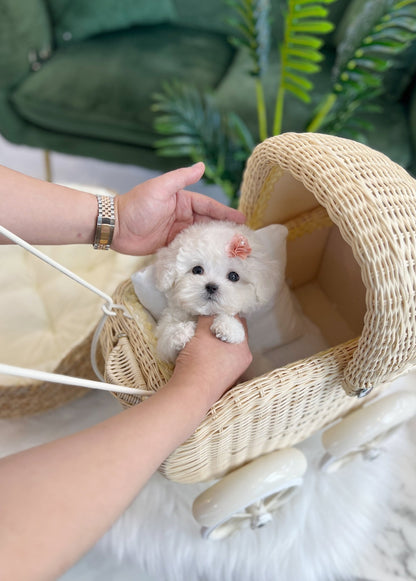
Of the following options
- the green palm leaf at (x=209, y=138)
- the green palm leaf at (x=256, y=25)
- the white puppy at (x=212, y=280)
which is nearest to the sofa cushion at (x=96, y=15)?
the green palm leaf at (x=209, y=138)

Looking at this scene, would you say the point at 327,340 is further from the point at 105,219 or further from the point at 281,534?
the point at 105,219

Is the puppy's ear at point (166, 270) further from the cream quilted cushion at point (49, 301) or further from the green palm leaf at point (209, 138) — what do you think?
the green palm leaf at point (209, 138)

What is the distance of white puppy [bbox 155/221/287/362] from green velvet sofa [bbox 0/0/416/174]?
90 centimetres

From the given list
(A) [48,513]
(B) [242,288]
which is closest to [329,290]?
(B) [242,288]

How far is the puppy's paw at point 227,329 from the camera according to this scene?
783 mm

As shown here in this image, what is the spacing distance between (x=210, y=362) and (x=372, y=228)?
348 millimetres

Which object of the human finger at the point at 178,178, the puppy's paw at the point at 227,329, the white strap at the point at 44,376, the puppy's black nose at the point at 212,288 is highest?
the human finger at the point at 178,178

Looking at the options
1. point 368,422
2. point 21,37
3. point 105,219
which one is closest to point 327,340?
point 368,422

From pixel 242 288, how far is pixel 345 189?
0.29 m

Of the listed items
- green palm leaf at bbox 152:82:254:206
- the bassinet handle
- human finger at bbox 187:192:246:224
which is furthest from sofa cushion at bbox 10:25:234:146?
the bassinet handle

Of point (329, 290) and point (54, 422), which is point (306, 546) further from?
point (54, 422)

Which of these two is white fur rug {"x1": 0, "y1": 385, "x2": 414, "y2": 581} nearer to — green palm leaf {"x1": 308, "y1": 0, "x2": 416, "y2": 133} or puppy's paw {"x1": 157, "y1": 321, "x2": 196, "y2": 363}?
puppy's paw {"x1": 157, "y1": 321, "x2": 196, "y2": 363}

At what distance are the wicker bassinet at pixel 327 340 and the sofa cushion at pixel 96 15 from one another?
Result: 1428mm

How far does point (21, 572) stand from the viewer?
44cm
